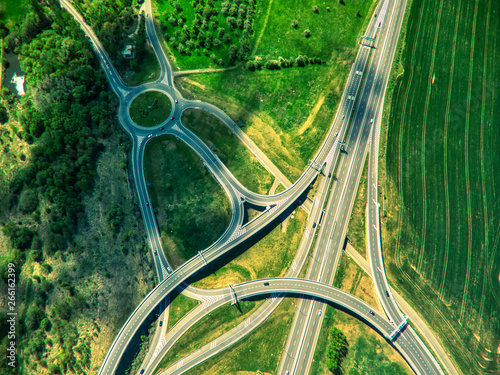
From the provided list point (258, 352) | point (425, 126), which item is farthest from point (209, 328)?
point (425, 126)

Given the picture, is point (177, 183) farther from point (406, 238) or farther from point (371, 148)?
point (406, 238)

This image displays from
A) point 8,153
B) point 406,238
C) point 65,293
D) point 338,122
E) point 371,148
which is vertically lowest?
point 65,293

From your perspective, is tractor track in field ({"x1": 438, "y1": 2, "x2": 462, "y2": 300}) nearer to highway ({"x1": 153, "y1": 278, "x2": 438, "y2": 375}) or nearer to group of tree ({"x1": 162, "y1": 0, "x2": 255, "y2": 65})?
highway ({"x1": 153, "y1": 278, "x2": 438, "y2": 375})

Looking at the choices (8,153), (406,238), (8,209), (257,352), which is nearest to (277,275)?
(257,352)

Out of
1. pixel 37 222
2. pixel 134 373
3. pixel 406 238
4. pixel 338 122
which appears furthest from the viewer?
pixel 338 122

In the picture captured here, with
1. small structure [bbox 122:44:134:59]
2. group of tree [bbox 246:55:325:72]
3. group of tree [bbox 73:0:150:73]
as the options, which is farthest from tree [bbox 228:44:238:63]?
small structure [bbox 122:44:134:59]
